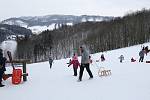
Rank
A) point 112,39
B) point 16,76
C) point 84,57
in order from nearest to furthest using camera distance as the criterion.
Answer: point 84,57 < point 16,76 < point 112,39

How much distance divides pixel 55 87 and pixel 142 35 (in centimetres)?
9858

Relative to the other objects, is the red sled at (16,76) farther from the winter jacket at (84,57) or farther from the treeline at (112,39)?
the treeline at (112,39)

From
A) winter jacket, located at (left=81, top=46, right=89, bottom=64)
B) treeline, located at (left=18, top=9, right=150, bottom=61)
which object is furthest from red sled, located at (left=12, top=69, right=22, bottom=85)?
treeline, located at (left=18, top=9, right=150, bottom=61)

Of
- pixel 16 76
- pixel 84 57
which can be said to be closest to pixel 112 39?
pixel 16 76

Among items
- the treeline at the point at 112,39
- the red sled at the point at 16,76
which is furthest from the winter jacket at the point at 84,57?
the treeline at the point at 112,39

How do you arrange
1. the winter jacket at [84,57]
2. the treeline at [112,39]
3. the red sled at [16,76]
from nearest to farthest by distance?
the winter jacket at [84,57] → the red sled at [16,76] → the treeline at [112,39]

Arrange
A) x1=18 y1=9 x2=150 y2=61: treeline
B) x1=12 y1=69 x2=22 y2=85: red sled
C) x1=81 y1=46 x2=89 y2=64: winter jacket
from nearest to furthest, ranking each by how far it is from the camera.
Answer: x1=81 y1=46 x2=89 y2=64: winter jacket, x1=12 y1=69 x2=22 y2=85: red sled, x1=18 y1=9 x2=150 y2=61: treeline

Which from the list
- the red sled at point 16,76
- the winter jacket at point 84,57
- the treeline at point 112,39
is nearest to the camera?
the winter jacket at point 84,57

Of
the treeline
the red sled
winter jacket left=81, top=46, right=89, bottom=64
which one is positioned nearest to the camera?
winter jacket left=81, top=46, right=89, bottom=64

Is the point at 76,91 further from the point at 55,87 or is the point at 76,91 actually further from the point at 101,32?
the point at 101,32

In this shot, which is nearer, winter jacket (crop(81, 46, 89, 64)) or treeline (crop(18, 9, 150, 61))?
winter jacket (crop(81, 46, 89, 64))

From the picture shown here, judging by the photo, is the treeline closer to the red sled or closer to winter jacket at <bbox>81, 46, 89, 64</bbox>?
the red sled

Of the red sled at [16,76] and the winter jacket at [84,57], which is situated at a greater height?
the winter jacket at [84,57]

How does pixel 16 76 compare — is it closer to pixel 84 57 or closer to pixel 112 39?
pixel 84 57
